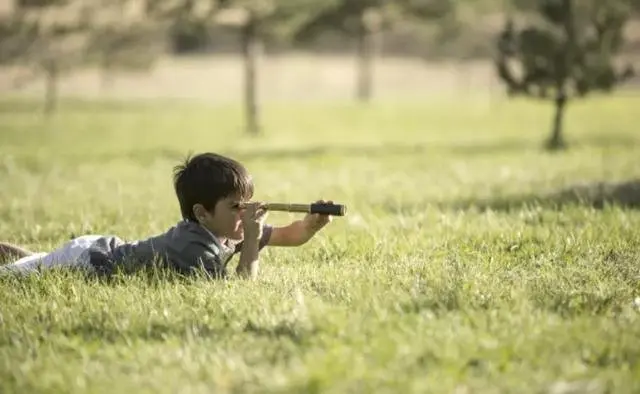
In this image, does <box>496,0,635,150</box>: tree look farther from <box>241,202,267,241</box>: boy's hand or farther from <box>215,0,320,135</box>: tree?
<box>241,202,267,241</box>: boy's hand

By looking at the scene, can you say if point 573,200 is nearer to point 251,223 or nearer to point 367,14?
point 251,223

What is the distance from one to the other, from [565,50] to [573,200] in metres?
10.4

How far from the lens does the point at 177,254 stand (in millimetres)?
4820

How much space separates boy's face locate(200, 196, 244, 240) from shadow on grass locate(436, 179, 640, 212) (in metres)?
3.32

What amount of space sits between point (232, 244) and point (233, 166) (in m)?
0.46

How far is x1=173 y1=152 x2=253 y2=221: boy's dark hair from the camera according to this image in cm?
475

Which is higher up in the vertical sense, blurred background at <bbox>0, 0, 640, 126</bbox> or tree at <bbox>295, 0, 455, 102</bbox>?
tree at <bbox>295, 0, 455, 102</bbox>

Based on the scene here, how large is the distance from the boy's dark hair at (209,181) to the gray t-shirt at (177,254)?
0.49 feet

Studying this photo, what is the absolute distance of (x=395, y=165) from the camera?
15.0 metres

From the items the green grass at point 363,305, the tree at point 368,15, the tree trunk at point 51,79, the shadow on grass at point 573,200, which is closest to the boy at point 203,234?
the green grass at point 363,305

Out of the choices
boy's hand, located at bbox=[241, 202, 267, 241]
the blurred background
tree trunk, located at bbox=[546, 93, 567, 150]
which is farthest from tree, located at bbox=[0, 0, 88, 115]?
boy's hand, located at bbox=[241, 202, 267, 241]

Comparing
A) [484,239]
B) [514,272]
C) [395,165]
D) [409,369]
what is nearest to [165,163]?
[395,165]

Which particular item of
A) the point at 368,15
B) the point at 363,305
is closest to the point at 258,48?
the point at 368,15

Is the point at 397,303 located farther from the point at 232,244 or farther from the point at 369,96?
the point at 369,96
